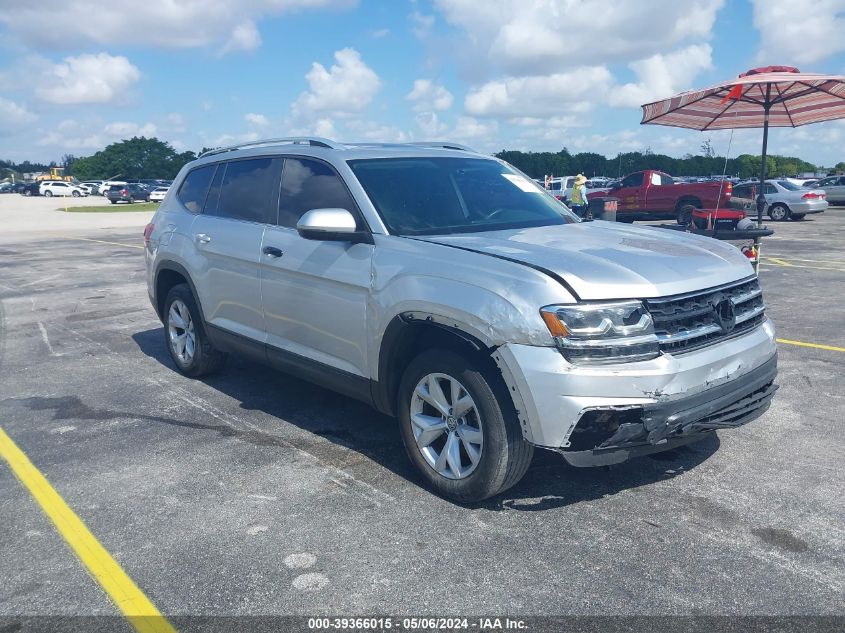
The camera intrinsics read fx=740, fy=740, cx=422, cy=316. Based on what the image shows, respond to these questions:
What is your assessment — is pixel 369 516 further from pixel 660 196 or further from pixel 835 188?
pixel 835 188

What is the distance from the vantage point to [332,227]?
4184 mm

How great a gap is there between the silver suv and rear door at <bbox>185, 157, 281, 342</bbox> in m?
0.02

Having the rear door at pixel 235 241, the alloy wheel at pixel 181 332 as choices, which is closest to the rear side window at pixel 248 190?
the rear door at pixel 235 241

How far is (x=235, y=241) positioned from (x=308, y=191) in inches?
32.0

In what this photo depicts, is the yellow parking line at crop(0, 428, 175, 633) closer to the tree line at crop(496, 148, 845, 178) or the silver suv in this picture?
the silver suv

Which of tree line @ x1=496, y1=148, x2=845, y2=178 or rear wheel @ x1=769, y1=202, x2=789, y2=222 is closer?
rear wheel @ x1=769, y1=202, x2=789, y2=222

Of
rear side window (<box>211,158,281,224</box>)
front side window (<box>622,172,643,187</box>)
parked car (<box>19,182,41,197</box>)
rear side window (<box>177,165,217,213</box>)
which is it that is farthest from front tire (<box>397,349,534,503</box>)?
parked car (<box>19,182,41,197</box>)

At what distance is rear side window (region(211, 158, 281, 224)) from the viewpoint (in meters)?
5.27

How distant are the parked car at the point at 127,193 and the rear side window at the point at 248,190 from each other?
52.6 m

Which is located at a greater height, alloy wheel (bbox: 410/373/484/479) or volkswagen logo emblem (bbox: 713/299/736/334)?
volkswagen logo emblem (bbox: 713/299/736/334)

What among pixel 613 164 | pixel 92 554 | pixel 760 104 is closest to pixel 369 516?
pixel 92 554

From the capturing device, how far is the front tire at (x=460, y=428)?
3.57 m

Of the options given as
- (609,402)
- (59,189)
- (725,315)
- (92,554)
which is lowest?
(92,554)

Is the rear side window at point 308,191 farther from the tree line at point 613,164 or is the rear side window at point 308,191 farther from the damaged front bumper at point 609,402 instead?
the tree line at point 613,164
